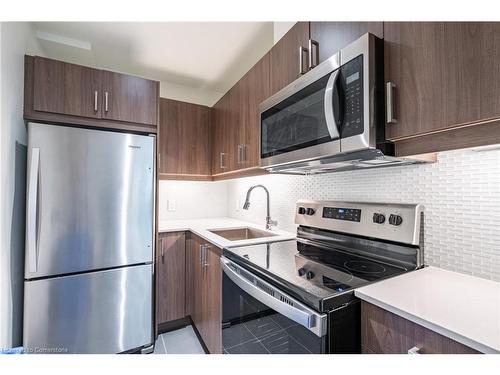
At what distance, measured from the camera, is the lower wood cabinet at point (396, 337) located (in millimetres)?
582

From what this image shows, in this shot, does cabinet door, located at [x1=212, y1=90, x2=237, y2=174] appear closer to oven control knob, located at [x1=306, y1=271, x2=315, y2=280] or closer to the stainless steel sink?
the stainless steel sink

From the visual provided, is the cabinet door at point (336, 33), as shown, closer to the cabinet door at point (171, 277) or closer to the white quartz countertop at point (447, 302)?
the white quartz countertop at point (447, 302)

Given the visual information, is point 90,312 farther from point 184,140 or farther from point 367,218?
point 367,218

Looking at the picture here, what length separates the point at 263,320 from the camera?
1016mm

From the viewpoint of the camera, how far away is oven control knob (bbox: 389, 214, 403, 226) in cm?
107

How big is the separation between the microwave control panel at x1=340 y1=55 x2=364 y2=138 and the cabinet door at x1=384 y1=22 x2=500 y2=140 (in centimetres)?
10

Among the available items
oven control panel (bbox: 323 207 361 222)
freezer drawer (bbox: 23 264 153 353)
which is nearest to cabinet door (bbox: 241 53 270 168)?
oven control panel (bbox: 323 207 361 222)

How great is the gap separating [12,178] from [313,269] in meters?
1.72

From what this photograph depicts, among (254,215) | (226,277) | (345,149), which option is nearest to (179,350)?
(226,277)

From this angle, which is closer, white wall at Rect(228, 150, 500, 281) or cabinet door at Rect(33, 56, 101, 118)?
white wall at Rect(228, 150, 500, 281)

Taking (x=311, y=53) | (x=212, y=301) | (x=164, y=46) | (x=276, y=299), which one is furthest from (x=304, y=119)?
(x=164, y=46)

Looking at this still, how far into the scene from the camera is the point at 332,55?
1060 millimetres

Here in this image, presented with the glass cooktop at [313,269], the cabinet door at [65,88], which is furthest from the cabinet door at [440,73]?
the cabinet door at [65,88]
